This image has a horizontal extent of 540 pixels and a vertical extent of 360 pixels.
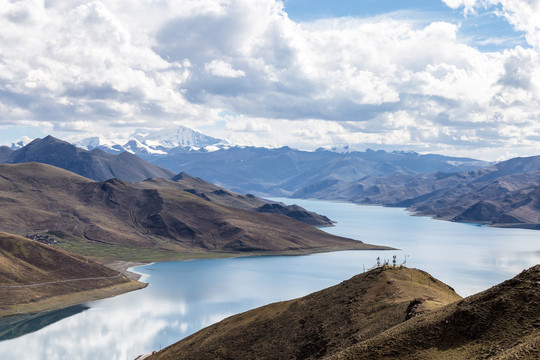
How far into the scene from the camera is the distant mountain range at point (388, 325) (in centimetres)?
4369

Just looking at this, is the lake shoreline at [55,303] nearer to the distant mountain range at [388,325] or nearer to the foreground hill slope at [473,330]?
the distant mountain range at [388,325]

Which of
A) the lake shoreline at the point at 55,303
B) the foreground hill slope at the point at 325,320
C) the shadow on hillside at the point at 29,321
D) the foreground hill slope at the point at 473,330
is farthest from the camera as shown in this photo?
the lake shoreline at the point at 55,303

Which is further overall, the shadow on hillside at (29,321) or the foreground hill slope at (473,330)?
the shadow on hillside at (29,321)

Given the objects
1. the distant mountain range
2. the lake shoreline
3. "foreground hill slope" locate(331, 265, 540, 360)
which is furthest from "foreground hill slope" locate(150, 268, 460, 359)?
the lake shoreline

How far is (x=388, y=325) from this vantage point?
57812 millimetres

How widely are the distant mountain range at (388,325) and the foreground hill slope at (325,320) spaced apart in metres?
0.15

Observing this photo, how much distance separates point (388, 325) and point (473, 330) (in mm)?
13837

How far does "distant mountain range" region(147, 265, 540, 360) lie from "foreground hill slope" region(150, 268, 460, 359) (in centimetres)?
15

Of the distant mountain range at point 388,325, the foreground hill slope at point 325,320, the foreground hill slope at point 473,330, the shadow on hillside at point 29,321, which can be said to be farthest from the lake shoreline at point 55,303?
the foreground hill slope at point 473,330

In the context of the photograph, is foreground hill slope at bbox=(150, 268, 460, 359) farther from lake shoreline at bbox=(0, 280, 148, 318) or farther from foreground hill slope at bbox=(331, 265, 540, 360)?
lake shoreline at bbox=(0, 280, 148, 318)

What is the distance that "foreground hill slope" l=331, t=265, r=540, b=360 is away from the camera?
4247 cm

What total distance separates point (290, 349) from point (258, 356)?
15.6ft

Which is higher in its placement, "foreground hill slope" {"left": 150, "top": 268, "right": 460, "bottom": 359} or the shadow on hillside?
"foreground hill slope" {"left": 150, "top": 268, "right": 460, "bottom": 359}

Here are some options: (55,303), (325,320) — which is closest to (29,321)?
(55,303)
